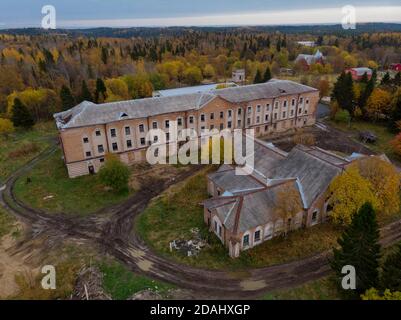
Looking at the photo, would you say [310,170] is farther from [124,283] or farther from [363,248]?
[124,283]

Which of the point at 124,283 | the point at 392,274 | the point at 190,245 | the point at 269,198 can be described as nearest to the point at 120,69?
the point at 190,245

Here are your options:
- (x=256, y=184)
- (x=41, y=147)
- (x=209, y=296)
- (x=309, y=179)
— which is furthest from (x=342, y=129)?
(x=41, y=147)

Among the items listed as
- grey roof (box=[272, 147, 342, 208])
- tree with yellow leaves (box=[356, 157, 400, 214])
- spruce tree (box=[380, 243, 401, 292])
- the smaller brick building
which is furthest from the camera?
grey roof (box=[272, 147, 342, 208])

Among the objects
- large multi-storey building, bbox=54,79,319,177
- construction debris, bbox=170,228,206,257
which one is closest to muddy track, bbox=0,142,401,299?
construction debris, bbox=170,228,206,257

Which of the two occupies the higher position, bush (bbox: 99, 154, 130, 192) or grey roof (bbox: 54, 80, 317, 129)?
grey roof (bbox: 54, 80, 317, 129)

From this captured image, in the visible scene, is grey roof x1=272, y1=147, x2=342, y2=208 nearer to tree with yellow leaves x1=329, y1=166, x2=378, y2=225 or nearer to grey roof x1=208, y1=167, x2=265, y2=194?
tree with yellow leaves x1=329, y1=166, x2=378, y2=225

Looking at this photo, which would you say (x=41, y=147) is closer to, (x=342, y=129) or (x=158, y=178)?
(x=158, y=178)

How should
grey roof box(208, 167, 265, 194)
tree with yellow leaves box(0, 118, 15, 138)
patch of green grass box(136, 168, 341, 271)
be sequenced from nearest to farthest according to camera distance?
1. patch of green grass box(136, 168, 341, 271)
2. grey roof box(208, 167, 265, 194)
3. tree with yellow leaves box(0, 118, 15, 138)
